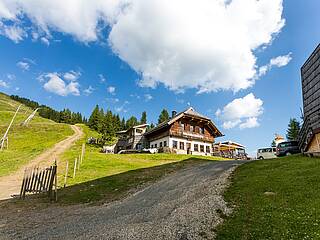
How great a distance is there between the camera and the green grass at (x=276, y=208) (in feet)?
28.9

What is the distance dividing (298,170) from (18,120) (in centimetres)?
12132

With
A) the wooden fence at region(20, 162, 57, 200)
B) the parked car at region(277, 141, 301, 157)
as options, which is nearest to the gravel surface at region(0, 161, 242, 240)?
the wooden fence at region(20, 162, 57, 200)

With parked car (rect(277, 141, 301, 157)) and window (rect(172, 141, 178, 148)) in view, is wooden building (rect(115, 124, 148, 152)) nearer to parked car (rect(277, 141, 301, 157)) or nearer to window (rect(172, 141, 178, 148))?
window (rect(172, 141, 178, 148))

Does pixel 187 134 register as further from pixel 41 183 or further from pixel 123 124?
pixel 123 124

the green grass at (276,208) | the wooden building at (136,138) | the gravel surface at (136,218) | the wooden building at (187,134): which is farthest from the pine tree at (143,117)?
the green grass at (276,208)

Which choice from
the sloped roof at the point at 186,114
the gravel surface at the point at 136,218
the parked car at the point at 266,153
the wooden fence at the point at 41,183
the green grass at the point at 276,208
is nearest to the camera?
the green grass at the point at 276,208

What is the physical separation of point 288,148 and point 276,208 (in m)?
30.9

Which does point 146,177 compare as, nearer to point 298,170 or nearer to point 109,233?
point 298,170

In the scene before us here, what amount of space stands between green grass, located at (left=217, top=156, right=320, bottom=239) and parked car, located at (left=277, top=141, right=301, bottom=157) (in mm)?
22940

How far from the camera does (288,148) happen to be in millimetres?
39094

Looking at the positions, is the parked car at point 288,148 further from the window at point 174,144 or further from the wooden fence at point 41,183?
the wooden fence at point 41,183

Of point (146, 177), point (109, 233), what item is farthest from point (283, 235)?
point (146, 177)

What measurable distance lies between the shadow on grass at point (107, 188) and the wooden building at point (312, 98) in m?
13.1

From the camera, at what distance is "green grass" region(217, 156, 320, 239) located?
8812mm
